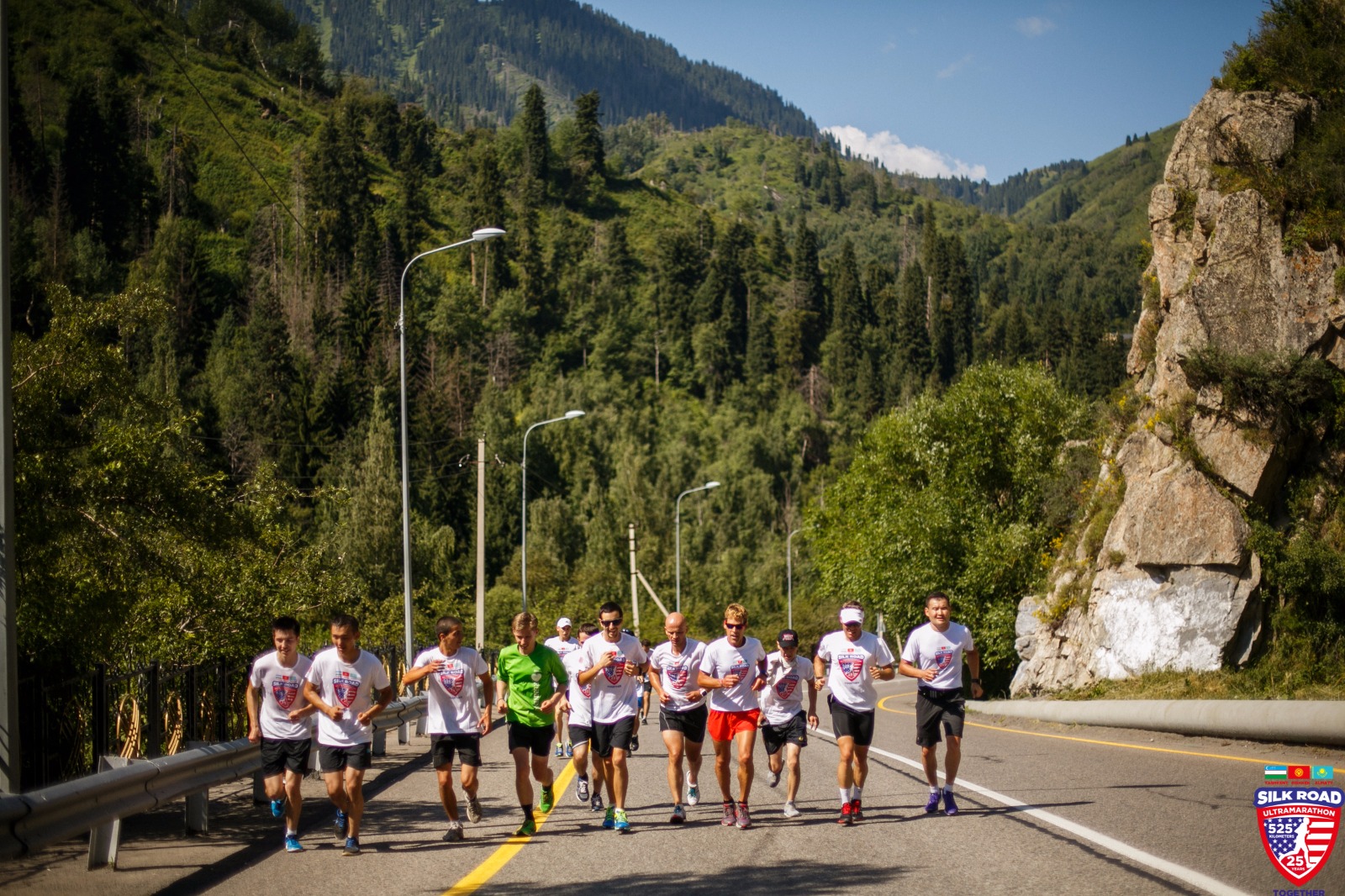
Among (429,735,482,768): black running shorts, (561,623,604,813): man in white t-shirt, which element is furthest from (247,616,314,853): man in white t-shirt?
(561,623,604,813): man in white t-shirt

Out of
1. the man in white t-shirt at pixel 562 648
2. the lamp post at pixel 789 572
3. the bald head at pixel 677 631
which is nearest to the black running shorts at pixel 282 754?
the bald head at pixel 677 631

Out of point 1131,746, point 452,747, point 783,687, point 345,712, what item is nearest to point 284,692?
point 345,712

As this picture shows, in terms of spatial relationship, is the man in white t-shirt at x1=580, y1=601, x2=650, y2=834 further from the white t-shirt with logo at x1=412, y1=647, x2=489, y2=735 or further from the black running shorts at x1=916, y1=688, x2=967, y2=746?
the black running shorts at x1=916, y1=688, x2=967, y2=746

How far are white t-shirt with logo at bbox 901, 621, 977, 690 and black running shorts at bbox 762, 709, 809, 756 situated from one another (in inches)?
46.5

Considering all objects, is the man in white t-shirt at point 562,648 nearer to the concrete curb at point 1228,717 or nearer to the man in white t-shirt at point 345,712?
the man in white t-shirt at point 345,712

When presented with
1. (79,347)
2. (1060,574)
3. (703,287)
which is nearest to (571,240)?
(703,287)

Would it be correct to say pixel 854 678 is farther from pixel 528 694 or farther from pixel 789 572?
pixel 789 572

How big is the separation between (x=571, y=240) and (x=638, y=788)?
16255cm

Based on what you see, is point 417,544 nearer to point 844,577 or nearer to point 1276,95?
point 844,577

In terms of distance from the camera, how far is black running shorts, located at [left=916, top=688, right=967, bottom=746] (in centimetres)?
1103

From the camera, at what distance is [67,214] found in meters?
122

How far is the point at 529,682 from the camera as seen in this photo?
1093cm

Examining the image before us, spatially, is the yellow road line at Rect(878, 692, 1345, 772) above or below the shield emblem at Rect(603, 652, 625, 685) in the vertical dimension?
below

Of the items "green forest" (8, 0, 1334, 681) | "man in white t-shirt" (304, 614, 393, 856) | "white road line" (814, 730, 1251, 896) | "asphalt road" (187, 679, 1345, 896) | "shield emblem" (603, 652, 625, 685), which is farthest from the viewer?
"green forest" (8, 0, 1334, 681)
